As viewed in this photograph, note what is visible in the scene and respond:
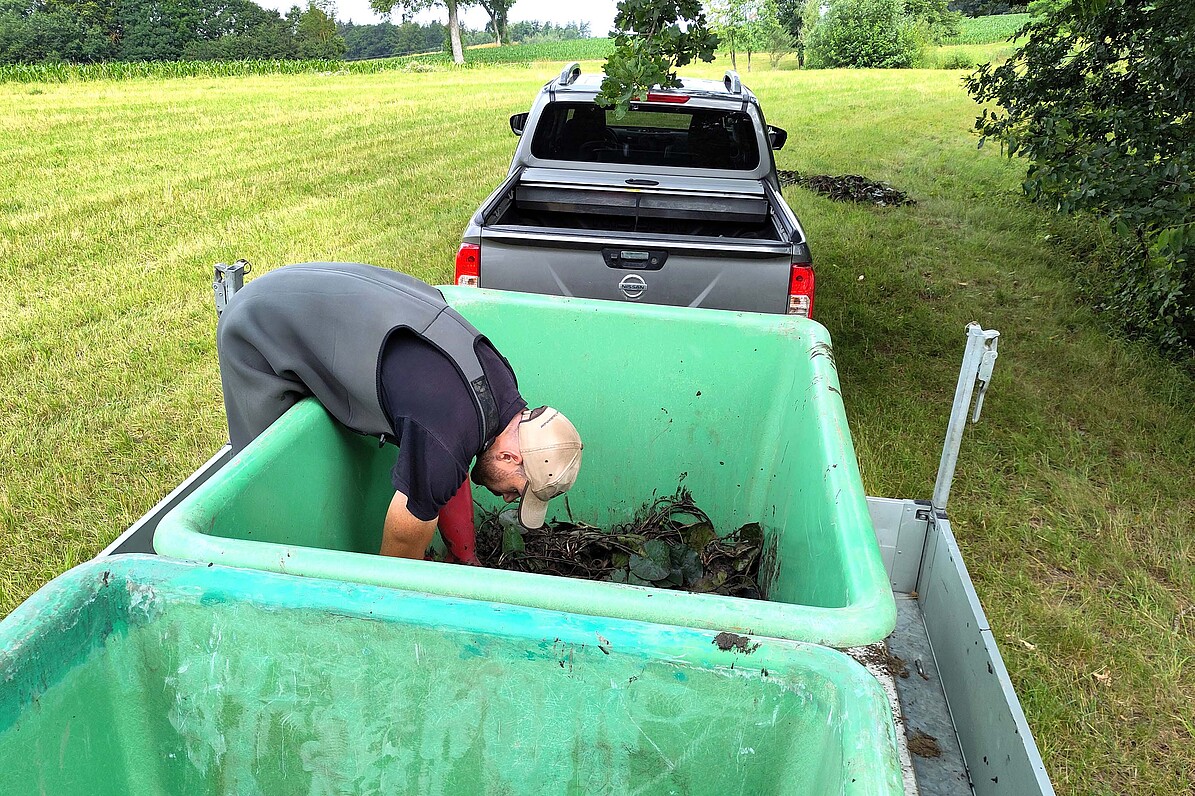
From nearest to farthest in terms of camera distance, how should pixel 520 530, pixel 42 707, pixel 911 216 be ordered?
pixel 42 707 < pixel 520 530 < pixel 911 216

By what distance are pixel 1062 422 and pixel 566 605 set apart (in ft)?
13.4

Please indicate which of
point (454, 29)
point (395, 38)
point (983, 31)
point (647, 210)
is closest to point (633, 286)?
point (647, 210)

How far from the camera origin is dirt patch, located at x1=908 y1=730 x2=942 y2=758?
7.83 feet

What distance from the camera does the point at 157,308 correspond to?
5621 mm

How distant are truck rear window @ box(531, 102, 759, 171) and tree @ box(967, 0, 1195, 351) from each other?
57.7 inches

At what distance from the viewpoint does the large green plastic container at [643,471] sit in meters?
1.38

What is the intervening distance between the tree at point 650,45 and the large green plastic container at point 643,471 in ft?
3.08

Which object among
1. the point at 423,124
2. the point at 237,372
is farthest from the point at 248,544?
the point at 423,124

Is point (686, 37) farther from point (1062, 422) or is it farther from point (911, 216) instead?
point (911, 216)

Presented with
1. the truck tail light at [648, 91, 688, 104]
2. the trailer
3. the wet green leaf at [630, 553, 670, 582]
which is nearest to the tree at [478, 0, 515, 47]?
the truck tail light at [648, 91, 688, 104]

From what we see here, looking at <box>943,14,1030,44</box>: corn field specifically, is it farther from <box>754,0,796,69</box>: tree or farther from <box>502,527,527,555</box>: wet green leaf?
<box>502,527,527,555</box>: wet green leaf

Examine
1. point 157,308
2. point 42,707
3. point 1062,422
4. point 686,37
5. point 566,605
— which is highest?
point 686,37

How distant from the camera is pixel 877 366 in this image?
5133 millimetres

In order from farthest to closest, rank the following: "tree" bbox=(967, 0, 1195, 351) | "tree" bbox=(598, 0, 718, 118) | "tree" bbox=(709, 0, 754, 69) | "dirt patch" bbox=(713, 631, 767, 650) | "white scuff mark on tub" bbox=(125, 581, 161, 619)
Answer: "tree" bbox=(709, 0, 754, 69) → "tree" bbox=(967, 0, 1195, 351) → "tree" bbox=(598, 0, 718, 118) → "white scuff mark on tub" bbox=(125, 581, 161, 619) → "dirt patch" bbox=(713, 631, 767, 650)
